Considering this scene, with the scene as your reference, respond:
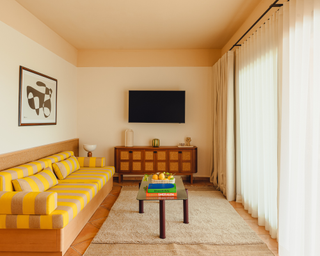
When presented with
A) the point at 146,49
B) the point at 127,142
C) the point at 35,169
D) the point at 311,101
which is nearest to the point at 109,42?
the point at 146,49

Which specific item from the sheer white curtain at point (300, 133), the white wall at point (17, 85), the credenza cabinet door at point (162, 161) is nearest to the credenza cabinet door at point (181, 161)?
the credenza cabinet door at point (162, 161)

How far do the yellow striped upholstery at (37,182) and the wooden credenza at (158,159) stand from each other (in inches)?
73.6

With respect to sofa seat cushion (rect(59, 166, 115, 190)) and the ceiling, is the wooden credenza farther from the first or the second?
the ceiling

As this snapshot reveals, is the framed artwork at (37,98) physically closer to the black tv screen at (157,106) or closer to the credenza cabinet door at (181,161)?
the black tv screen at (157,106)

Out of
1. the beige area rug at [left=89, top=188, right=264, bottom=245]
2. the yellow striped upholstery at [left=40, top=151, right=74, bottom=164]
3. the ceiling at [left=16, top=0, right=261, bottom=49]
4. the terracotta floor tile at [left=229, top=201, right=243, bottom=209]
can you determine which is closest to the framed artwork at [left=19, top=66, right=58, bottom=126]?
the yellow striped upholstery at [left=40, top=151, right=74, bottom=164]

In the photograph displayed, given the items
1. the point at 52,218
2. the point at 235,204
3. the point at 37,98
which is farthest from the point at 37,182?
the point at 235,204

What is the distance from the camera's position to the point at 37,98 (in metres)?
3.54

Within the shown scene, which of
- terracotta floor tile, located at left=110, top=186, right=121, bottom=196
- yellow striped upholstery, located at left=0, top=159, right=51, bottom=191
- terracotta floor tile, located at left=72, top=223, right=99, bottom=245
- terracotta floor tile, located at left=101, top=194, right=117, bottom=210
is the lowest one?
terracotta floor tile, located at left=72, top=223, right=99, bottom=245

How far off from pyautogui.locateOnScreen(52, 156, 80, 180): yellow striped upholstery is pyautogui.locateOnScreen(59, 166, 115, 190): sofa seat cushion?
0.08 metres

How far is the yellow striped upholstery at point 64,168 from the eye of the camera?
135 inches

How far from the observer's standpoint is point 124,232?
2.64 m

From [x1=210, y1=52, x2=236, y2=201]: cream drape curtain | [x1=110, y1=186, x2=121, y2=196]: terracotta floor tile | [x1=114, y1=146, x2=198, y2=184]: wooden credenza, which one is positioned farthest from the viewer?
[x1=114, y1=146, x2=198, y2=184]: wooden credenza

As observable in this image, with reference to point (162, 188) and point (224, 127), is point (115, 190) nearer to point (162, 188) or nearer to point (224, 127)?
point (162, 188)

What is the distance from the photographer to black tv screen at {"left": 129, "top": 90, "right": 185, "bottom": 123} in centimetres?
500
